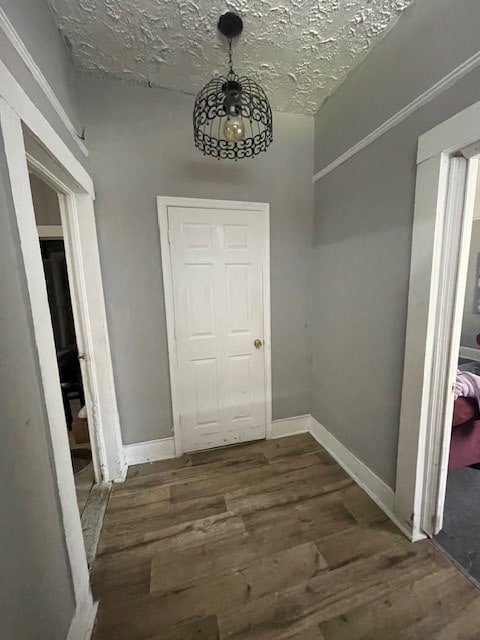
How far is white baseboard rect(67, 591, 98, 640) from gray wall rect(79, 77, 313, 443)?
1.00m

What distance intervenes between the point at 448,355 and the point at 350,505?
3.67 ft

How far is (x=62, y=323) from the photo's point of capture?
3074 millimetres

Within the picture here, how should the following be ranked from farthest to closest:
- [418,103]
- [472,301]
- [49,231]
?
1. [472,301]
2. [49,231]
3. [418,103]

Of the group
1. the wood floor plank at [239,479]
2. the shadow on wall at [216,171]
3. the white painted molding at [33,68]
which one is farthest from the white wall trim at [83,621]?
the shadow on wall at [216,171]

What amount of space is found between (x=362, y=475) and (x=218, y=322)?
4.91 ft

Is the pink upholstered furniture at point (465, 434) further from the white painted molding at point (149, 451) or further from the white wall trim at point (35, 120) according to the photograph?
the white wall trim at point (35, 120)

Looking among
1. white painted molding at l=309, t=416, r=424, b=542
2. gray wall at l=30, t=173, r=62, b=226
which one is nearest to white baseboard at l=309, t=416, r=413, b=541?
white painted molding at l=309, t=416, r=424, b=542

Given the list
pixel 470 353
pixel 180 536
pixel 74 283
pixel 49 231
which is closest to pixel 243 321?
pixel 74 283

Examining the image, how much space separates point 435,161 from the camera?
116 cm

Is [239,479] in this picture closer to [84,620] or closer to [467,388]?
[84,620]

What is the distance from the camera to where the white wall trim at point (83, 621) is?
0.99 m

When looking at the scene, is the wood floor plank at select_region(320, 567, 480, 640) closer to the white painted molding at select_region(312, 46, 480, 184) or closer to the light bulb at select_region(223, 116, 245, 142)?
the white painted molding at select_region(312, 46, 480, 184)

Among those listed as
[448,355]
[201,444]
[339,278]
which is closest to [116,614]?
[201,444]

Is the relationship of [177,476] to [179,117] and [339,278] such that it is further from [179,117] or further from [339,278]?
[179,117]
